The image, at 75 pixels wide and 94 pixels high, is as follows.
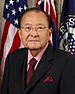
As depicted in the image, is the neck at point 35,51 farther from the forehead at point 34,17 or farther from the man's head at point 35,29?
the forehead at point 34,17

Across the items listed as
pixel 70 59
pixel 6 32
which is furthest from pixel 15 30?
pixel 70 59

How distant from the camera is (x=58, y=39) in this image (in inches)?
114

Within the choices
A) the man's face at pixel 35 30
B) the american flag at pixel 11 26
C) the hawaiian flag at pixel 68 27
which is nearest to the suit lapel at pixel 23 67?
the man's face at pixel 35 30

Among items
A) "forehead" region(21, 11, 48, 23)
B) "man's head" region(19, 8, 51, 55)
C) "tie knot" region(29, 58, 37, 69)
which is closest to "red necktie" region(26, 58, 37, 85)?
"tie knot" region(29, 58, 37, 69)

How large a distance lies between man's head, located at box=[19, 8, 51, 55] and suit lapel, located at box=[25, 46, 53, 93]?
0.25 feet

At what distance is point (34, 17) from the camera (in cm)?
150

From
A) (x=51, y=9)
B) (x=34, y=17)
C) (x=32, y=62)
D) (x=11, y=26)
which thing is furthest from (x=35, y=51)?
(x=51, y=9)

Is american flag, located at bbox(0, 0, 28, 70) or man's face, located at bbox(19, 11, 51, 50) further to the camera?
american flag, located at bbox(0, 0, 28, 70)

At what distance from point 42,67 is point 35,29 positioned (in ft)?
0.74

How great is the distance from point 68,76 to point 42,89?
0.16 metres

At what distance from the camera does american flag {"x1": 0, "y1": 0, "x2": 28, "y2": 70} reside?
279 centimetres

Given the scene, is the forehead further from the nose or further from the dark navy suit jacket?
the dark navy suit jacket

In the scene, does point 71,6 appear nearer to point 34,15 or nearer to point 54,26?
point 54,26

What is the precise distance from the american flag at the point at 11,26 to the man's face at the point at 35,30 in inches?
50.7
